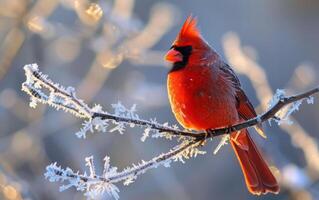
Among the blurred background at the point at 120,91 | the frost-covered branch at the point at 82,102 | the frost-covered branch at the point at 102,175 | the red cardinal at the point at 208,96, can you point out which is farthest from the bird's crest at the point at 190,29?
the blurred background at the point at 120,91

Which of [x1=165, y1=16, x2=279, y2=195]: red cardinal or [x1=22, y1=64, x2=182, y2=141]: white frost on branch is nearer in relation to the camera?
[x1=22, y1=64, x2=182, y2=141]: white frost on branch

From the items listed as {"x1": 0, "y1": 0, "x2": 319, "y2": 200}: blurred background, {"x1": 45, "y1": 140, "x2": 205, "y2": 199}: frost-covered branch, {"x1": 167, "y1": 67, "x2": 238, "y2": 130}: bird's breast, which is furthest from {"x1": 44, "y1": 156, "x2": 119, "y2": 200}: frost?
{"x1": 0, "y1": 0, "x2": 319, "y2": 200}: blurred background

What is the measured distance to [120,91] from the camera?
4.62 meters

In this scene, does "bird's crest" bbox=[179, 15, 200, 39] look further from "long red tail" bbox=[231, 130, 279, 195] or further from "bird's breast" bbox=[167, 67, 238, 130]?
"long red tail" bbox=[231, 130, 279, 195]

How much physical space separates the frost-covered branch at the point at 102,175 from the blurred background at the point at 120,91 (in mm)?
1338

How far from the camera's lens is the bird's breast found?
218cm

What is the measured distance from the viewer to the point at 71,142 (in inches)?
171

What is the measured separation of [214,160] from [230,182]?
1.26 ft

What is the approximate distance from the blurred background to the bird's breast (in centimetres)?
98

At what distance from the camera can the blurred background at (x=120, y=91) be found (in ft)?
10.9

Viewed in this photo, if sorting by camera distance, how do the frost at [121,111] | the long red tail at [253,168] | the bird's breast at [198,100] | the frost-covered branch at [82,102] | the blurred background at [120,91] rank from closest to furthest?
the frost-covered branch at [82,102]
the frost at [121,111]
the bird's breast at [198,100]
the long red tail at [253,168]
the blurred background at [120,91]

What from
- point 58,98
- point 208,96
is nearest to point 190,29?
point 208,96

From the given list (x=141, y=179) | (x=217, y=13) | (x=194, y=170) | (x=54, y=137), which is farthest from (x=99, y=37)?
(x=217, y=13)

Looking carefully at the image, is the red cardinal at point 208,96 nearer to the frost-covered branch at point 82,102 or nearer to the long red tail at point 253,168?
the long red tail at point 253,168
